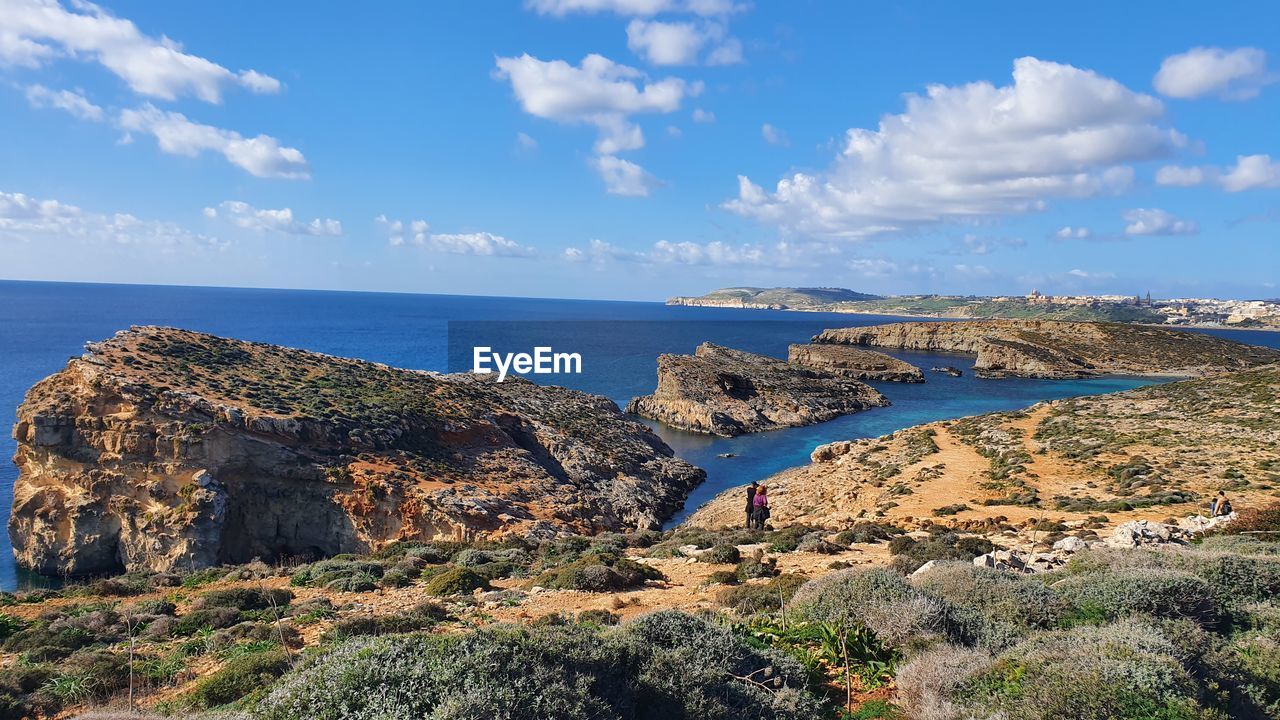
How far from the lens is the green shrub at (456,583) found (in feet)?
42.3

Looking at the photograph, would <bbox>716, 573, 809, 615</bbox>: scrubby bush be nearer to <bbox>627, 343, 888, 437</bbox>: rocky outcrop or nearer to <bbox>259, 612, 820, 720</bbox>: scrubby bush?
<bbox>259, 612, 820, 720</bbox>: scrubby bush

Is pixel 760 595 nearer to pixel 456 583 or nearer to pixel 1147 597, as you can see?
pixel 1147 597

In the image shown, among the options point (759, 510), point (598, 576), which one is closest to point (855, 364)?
point (759, 510)

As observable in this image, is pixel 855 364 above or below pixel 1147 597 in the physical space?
below

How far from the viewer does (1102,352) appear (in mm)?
94250

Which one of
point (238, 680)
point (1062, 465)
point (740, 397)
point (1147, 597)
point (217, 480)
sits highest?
point (1147, 597)

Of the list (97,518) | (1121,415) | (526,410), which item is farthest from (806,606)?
(1121,415)

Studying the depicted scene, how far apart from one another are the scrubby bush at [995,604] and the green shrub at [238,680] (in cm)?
868

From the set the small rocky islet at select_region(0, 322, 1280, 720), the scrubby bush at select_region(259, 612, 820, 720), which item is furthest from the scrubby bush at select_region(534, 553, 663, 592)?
the scrubby bush at select_region(259, 612, 820, 720)

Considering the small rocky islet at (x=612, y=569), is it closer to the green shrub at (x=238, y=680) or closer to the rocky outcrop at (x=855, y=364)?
the green shrub at (x=238, y=680)

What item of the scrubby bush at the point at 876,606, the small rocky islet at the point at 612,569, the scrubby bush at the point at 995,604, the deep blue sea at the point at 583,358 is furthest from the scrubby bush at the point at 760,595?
the deep blue sea at the point at 583,358

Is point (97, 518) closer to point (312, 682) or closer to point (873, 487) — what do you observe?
point (312, 682)

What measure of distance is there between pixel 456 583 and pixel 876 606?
8.54 m

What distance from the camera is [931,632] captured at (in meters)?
7.91
